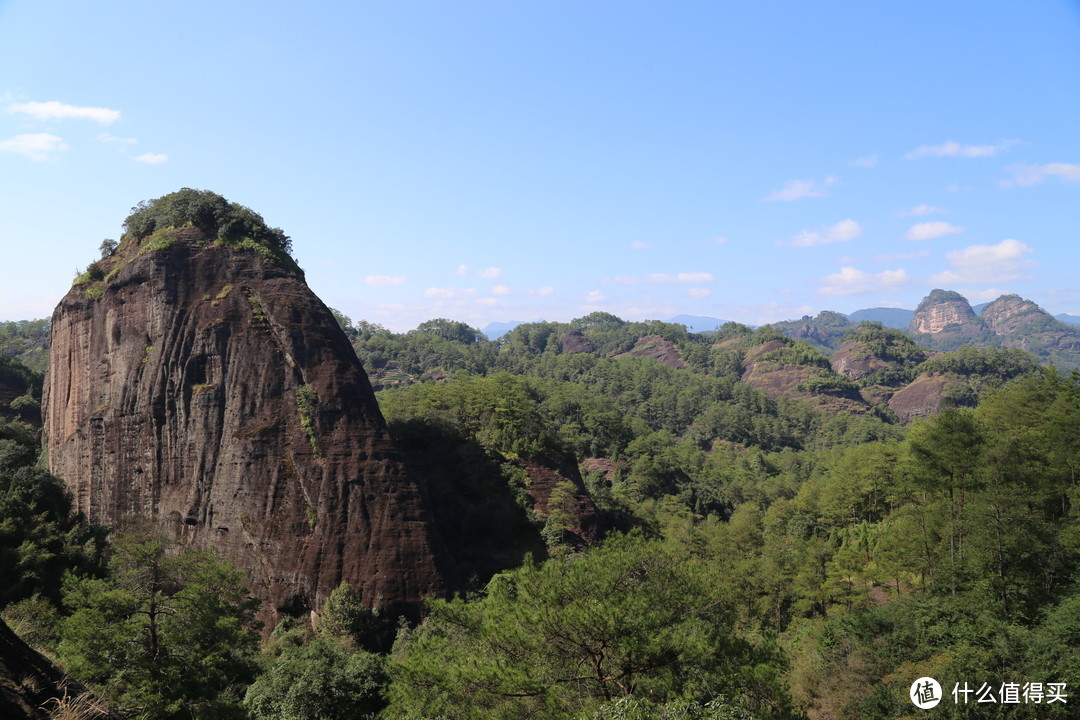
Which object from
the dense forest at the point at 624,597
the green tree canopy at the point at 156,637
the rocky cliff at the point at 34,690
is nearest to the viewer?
the rocky cliff at the point at 34,690

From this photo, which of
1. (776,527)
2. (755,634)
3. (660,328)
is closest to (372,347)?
(660,328)

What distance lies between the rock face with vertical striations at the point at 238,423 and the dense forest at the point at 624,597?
79.0 inches

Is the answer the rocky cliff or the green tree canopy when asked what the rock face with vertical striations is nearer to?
the green tree canopy

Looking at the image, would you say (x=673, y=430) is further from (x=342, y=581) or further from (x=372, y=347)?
(x=342, y=581)

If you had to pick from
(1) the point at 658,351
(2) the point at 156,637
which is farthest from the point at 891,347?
(2) the point at 156,637

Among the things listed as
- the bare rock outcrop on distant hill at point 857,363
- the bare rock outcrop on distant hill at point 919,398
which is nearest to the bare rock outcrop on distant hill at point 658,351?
the bare rock outcrop on distant hill at point 857,363

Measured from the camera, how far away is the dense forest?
14.1 metres

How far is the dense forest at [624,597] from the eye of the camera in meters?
14.1

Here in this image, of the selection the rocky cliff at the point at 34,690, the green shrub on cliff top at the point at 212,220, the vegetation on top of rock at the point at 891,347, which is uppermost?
the green shrub on cliff top at the point at 212,220

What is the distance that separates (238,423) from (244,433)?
0.79m

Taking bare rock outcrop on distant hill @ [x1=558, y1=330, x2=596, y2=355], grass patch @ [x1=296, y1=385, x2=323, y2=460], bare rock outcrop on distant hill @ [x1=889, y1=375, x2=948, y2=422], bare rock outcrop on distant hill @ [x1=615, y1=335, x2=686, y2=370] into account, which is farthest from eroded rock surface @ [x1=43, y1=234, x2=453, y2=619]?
bare rock outcrop on distant hill @ [x1=558, y1=330, x2=596, y2=355]

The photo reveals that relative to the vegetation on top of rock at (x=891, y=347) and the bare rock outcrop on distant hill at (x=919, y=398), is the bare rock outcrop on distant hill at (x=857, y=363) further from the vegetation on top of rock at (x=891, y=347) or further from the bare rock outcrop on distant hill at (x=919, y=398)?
the bare rock outcrop on distant hill at (x=919, y=398)

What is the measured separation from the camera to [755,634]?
28.7 m

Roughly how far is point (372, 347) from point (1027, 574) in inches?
4804
